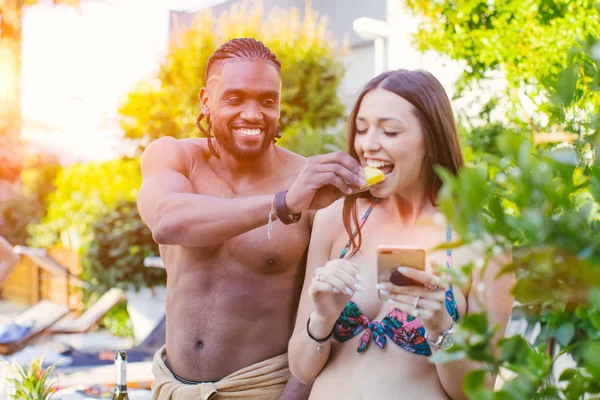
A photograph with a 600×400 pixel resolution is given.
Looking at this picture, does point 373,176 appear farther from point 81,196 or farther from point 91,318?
point 81,196

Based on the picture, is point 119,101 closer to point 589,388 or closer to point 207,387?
point 207,387

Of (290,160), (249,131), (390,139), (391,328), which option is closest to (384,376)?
(391,328)

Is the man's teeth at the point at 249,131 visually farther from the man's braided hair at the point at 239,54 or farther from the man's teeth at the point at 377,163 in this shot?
the man's teeth at the point at 377,163

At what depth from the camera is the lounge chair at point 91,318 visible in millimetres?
9316

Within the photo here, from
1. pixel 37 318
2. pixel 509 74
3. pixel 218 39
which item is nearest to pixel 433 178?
pixel 509 74

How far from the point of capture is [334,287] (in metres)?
1.82

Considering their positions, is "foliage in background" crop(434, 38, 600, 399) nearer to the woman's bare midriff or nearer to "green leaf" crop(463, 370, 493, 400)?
"green leaf" crop(463, 370, 493, 400)

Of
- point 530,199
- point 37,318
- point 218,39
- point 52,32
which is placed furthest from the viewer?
point 52,32

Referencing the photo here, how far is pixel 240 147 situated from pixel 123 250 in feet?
25.3

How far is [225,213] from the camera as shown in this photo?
7.39ft

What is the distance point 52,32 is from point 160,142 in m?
14.9

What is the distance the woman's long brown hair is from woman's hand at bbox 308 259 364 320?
25 centimetres

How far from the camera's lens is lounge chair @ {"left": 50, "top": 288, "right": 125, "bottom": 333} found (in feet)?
30.6

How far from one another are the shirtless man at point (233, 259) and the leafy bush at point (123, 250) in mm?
7024
